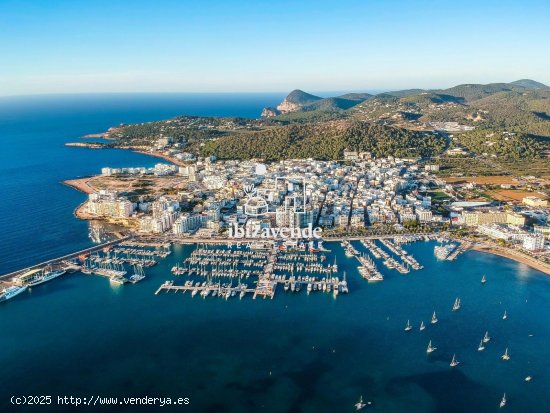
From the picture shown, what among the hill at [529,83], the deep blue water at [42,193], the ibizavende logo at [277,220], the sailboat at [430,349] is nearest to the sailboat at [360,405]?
the sailboat at [430,349]

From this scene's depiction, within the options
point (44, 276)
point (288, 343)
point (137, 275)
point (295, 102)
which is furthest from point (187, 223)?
point (295, 102)

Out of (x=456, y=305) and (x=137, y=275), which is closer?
(x=456, y=305)

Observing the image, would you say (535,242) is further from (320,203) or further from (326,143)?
(326,143)

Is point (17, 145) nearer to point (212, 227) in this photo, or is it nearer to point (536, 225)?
point (212, 227)

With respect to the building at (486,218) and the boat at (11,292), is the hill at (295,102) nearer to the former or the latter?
the building at (486,218)

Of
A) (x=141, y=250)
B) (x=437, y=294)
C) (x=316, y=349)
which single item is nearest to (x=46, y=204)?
(x=141, y=250)

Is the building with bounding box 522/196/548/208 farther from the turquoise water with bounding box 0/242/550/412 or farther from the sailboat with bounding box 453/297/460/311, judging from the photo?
the sailboat with bounding box 453/297/460/311
